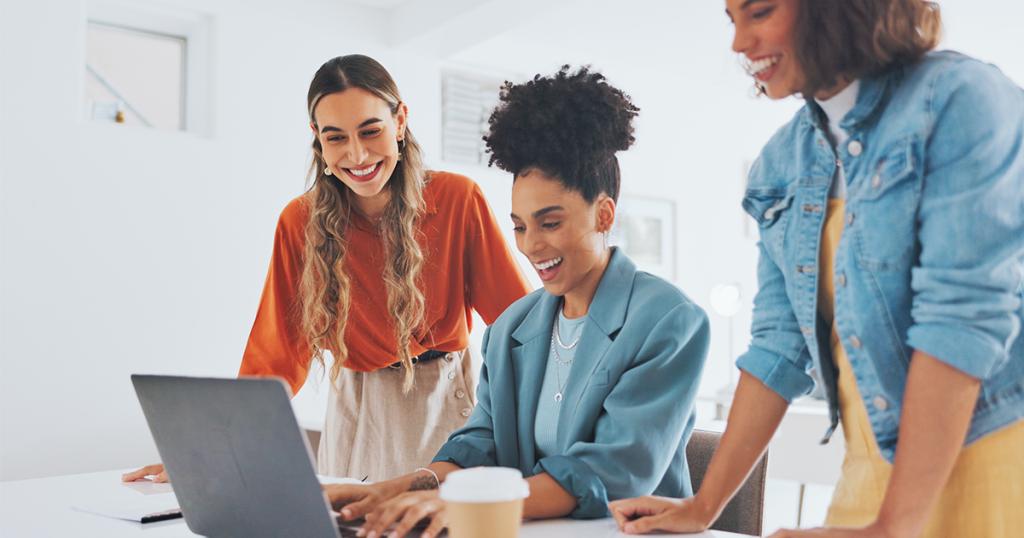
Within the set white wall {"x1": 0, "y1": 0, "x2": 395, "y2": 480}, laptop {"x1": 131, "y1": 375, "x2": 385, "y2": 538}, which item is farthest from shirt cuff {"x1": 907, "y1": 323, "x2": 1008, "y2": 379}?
white wall {"x1": 0, "y1": 0, "x2": 395, "y2": 480}

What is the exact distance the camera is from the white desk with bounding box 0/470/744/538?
1130mm

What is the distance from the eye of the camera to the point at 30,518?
4.27 feet

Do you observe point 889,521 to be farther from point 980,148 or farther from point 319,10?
point 319,10

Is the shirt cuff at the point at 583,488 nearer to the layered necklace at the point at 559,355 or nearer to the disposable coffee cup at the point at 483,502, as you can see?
the layered necklace at the point at 559,355

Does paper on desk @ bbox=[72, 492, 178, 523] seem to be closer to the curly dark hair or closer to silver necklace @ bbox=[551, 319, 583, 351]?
silver necklace @ bbox=[551, 319, 583, 351]

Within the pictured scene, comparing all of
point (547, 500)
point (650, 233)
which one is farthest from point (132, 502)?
point (650, 233)

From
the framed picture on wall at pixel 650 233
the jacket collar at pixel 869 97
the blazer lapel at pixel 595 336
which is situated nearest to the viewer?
the jacket collar at pixel 869 97

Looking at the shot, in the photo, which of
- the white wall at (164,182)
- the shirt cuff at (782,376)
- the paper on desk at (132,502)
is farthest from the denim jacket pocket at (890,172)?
the white wall at (164,182)

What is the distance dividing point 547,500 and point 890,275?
0.50 meters

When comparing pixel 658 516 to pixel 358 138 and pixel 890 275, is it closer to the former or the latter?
pixel 890 275

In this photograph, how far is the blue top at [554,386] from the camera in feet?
4.63

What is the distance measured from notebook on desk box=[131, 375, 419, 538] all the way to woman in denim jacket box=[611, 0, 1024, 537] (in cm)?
40

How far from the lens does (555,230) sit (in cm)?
145

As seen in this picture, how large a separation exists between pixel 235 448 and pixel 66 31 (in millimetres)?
3084
